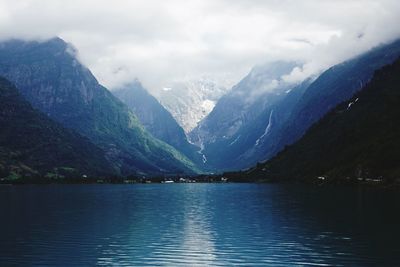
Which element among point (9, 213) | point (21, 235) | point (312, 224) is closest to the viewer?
point (21, 235)

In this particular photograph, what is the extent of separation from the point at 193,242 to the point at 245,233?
49.7 feet

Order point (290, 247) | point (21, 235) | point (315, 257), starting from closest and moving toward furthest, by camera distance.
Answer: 1. point (315, 257)
2. point (290, 247)
3. point (21, 235)

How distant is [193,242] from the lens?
4090 inches

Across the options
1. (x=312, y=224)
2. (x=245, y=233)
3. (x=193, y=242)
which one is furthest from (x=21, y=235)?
(x=312, y=224)

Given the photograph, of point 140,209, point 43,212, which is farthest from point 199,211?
point 43,212

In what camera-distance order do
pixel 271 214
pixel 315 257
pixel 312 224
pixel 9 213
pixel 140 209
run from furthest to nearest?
1. pixel 140 209
2. pixel 9 213
3. pixel 271 214
4. pixel 312 224
5. pixel 315 257

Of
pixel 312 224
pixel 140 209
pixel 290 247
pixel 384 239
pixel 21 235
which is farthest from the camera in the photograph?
pixel 140 209

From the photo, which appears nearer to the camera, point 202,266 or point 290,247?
point 202,266

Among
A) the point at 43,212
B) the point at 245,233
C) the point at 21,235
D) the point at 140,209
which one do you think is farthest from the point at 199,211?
the point at 21,235

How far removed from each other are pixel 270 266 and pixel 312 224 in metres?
54.0

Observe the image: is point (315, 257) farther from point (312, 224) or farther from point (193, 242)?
point (312, 224)

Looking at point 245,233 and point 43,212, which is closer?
point 245,233

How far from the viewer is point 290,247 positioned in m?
96.0

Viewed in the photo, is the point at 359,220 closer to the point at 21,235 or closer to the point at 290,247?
the point at 290,247
